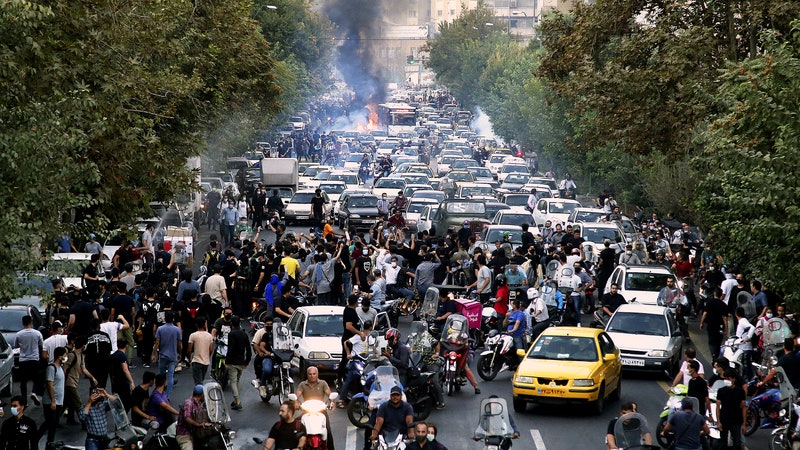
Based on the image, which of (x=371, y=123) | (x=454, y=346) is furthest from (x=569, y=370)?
(x=371, y=123)

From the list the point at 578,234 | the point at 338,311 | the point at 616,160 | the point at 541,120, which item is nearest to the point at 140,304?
the point at 338,311

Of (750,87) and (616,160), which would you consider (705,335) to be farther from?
(616,160)

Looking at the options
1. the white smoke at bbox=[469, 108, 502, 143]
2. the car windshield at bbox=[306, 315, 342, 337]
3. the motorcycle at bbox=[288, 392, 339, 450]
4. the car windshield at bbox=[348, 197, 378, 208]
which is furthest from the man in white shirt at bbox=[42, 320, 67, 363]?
the white smoke at bbox=[469, 108, 502, 143]

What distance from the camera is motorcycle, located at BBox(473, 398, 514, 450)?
15977 mm

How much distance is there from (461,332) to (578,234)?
14.2 meters

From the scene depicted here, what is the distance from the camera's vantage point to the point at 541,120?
70.2m

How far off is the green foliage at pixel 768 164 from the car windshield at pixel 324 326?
22.0ft

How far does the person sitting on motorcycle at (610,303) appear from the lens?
89.8ft

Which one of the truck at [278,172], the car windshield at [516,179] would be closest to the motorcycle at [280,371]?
the truck at [278,172]

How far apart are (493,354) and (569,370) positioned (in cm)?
306

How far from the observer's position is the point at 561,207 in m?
46.5

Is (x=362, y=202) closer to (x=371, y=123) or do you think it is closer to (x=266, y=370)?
(x=266, y=370)

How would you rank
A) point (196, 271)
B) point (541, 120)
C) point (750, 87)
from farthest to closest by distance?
point (541, 120) < point (196, 271) < point (750, 87)

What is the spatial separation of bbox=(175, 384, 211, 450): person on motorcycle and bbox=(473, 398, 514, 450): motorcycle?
3220mm
